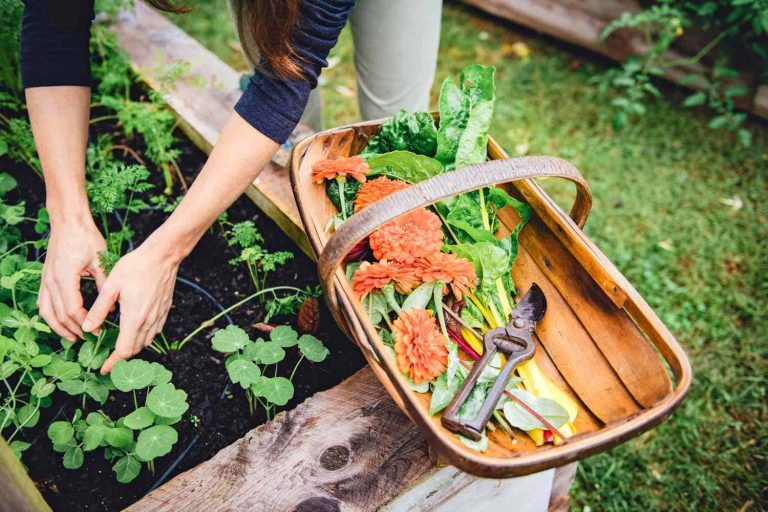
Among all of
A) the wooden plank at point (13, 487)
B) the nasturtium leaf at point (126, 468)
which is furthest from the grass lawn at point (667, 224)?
the wooden plank at point (13, 487)

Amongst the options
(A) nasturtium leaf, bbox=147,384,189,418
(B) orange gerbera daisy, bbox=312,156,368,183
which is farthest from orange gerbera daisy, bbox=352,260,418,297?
A: (A) nasturtium leaf, bbox=147,384,189,418

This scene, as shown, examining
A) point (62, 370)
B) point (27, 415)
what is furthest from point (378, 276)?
point (27, 415)

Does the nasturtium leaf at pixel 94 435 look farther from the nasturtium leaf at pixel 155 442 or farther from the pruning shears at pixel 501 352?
the pruning shears at pixel 501 352

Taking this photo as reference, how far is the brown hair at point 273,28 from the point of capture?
3.47ft

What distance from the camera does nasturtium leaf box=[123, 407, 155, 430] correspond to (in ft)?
3.94

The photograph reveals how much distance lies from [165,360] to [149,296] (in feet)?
1.28

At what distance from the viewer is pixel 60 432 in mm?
1218

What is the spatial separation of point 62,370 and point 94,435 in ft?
0.64

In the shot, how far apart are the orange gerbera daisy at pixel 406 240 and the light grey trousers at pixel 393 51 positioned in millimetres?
870

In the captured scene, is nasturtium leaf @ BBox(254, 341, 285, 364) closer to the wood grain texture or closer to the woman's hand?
the wood grain texture

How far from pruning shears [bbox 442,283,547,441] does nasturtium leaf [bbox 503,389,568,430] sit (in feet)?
0.17

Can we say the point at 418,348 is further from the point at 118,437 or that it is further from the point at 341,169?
the point at 118,437

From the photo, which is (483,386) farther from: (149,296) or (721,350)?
(721,350)

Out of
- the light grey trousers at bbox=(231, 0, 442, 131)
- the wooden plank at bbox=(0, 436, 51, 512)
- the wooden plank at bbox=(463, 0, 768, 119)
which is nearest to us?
the wooden plank at bbox=(0, 436, 51, 512)
